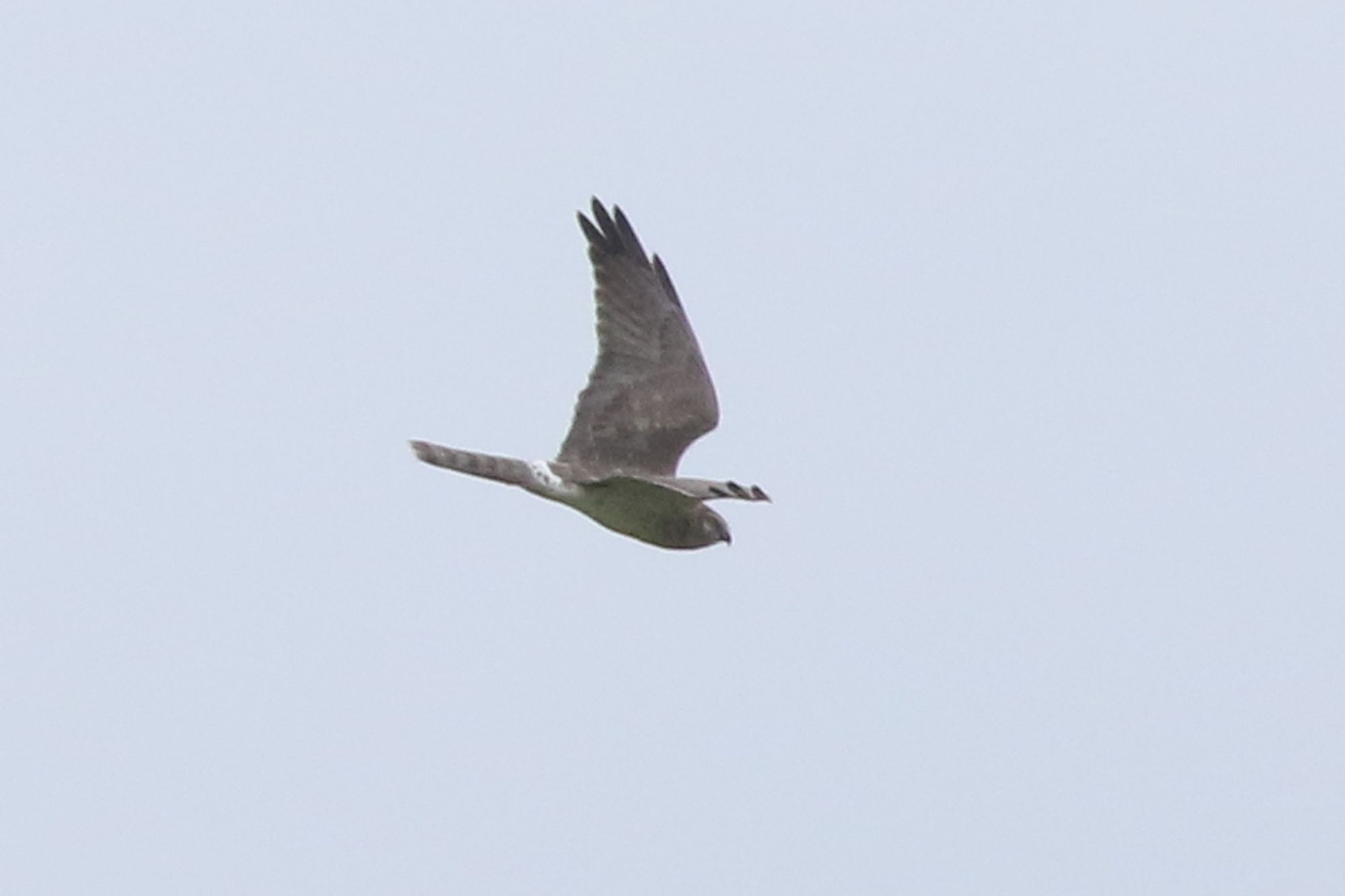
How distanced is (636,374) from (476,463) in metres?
1.83

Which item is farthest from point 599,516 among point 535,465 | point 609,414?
point 609,414

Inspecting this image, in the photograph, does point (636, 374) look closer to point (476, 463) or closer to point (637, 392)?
point (637, 392)

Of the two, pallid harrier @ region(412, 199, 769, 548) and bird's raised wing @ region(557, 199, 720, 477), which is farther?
bird's raised wing @ region(557, 199, 720, 477)

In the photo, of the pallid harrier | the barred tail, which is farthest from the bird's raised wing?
the barred tail

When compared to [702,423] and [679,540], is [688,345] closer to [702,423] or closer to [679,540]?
[702,423]

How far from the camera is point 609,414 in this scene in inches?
569

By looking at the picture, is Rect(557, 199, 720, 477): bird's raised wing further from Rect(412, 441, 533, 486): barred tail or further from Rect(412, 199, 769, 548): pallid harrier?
Rect(412, 441, 533, 486): barred tail

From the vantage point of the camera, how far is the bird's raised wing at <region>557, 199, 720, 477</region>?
47.1 feet

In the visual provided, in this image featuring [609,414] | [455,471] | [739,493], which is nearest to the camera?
[739,493]

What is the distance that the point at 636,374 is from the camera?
47.9 ft

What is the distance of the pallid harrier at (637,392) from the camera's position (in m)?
13.4

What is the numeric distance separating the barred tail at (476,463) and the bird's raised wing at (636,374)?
3.09 ft

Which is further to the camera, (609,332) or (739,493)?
(609,332)

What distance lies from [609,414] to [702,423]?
540 millimetres
